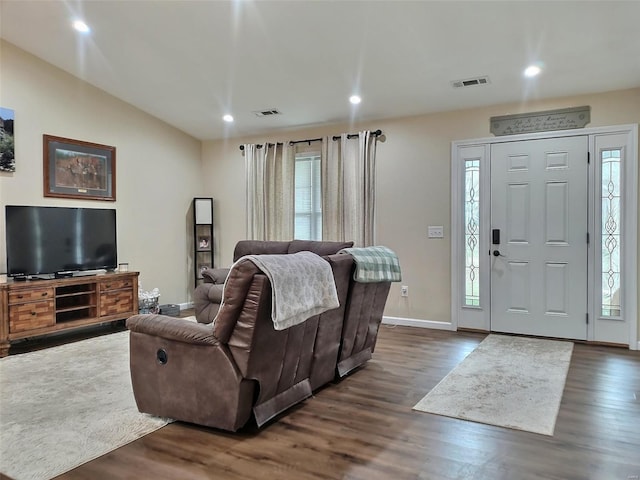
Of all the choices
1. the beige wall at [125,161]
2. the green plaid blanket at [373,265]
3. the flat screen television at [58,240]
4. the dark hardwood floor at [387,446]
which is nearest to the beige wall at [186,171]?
the beige wall at [125,161]

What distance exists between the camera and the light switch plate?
5.20m

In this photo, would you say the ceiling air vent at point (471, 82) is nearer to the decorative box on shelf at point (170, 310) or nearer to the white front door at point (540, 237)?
the white front door at point (540, 237)

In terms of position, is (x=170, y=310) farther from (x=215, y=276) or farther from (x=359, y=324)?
(x=359, y=324)

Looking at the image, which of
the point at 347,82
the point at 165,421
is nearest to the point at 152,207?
the point at 347,82

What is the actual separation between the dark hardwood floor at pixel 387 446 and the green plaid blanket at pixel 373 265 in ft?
2.61

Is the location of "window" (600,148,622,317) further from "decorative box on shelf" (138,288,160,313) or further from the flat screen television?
the flat screen television

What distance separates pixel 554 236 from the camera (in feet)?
15.4

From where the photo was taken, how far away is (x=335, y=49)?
4.11 meters

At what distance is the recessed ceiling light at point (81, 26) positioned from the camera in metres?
4.14

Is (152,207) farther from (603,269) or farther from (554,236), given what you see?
(603,269)

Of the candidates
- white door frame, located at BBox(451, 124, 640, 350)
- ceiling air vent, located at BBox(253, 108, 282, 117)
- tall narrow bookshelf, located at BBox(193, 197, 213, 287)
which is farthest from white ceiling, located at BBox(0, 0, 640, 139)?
tall narrow bookshelf, located at BBox(193, 197, 213, 287)

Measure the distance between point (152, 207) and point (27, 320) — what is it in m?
2.23

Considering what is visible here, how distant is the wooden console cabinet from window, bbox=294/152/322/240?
2.17 metres

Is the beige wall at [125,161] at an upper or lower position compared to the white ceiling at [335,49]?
lower
